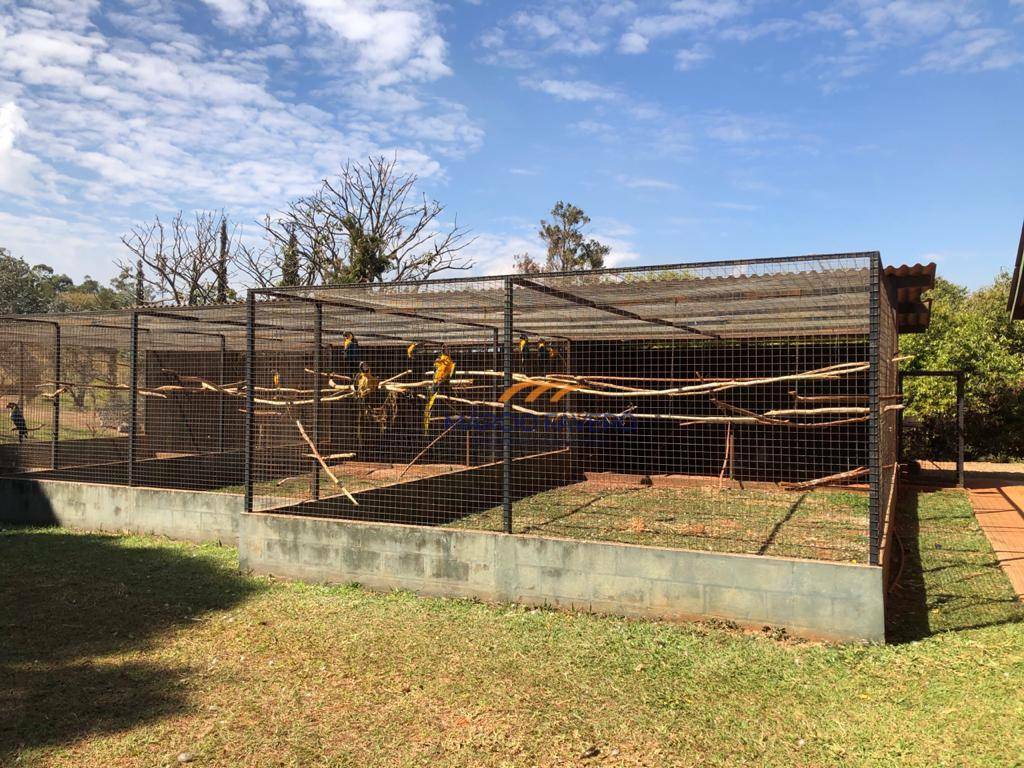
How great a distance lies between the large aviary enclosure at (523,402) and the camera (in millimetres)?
5867

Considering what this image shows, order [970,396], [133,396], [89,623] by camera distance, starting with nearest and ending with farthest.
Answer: [89,623], [133,396], [970,396]

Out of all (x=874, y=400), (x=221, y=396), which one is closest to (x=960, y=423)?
(x=874, y=400)

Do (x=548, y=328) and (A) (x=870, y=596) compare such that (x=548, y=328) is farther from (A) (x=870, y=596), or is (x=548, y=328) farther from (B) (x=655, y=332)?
(A) (x=870, y=596)

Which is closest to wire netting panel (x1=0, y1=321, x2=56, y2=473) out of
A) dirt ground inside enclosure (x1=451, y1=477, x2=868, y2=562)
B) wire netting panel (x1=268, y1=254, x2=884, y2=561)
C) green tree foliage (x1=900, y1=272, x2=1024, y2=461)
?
wire netting panel (x1=268, y1=254, x2=884, y2=561)

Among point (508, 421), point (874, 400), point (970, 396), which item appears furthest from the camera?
point (970, 396)

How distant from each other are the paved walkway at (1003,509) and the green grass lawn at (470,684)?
28.9 inches

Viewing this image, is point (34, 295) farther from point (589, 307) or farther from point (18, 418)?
point (589, 307)

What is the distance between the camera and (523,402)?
1018 centimetres

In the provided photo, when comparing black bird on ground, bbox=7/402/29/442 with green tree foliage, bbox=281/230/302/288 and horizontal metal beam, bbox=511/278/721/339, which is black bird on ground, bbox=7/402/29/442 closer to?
horizontal metal beam, bbox=511/278/721/339

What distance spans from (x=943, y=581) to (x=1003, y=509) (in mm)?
4019

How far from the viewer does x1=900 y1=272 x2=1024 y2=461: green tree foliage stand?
13422mm

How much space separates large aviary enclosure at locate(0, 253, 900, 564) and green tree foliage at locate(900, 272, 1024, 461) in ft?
11.0

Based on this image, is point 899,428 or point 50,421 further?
point 899,428

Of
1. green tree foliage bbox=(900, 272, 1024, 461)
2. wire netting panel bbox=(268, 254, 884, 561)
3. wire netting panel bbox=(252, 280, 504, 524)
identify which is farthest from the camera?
green tree foliage bbox=(900, 272, 1024, 461)
